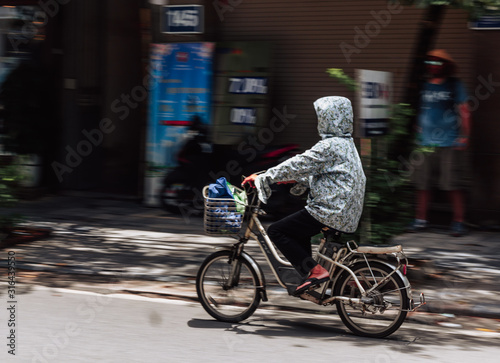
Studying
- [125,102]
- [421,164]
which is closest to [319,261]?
[421,164]

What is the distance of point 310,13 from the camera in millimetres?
10539

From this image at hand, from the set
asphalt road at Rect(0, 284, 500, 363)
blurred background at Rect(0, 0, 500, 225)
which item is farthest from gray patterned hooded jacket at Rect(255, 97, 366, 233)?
blurred background at Rect(0, 0, 500, 225)

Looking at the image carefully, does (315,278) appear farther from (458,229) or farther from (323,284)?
(458,229)

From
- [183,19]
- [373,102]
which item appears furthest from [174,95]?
[373,102]

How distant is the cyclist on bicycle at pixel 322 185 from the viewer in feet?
17.1

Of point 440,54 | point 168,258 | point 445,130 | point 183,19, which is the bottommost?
point 168,258

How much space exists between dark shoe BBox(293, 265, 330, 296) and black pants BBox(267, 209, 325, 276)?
5cm

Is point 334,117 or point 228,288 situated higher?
point 334,117

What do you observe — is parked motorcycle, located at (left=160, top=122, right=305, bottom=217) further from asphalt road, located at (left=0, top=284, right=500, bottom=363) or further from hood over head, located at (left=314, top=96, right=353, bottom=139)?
hood over head, located at (left=314, top=96, right=353, bottom=139)

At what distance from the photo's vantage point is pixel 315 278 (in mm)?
5309

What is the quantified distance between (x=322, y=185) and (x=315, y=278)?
2.33ft

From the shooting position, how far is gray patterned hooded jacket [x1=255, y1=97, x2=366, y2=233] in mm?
5203

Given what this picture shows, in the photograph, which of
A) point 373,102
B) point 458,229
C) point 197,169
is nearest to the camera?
point 373,102

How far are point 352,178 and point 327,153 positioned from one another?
269mm
